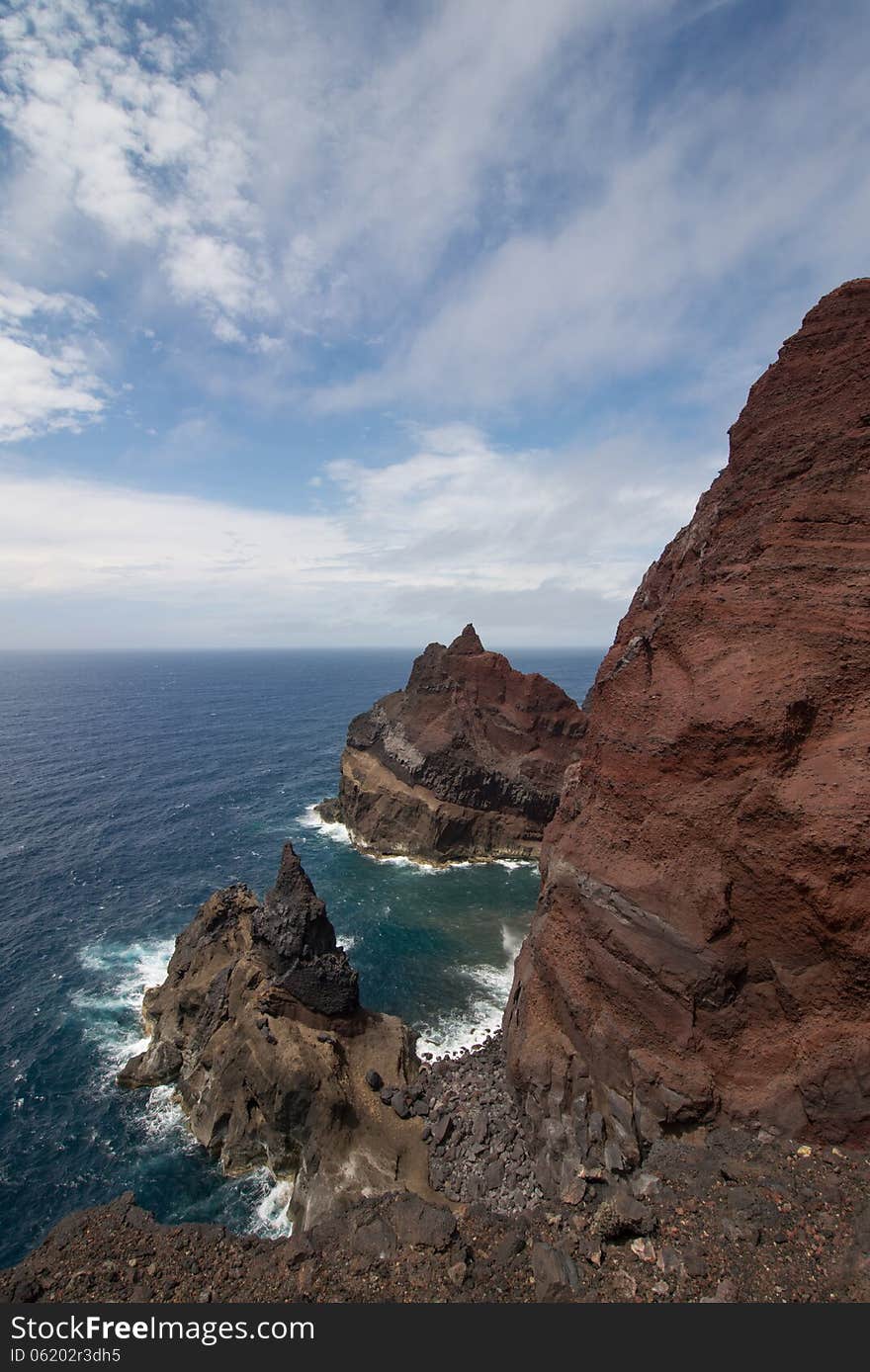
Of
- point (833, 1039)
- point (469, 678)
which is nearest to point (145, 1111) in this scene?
point (833, 1039)

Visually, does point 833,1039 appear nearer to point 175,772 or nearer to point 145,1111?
point 145,1111

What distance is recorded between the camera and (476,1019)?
1522 inches

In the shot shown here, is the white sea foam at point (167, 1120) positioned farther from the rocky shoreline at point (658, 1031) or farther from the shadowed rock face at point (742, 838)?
the shadowed rock face at point (742, 838)

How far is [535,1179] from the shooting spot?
986 inches

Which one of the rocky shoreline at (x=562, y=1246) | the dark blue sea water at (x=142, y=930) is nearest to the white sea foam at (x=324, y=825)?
the dark blue sea water at (x=142, y=930)

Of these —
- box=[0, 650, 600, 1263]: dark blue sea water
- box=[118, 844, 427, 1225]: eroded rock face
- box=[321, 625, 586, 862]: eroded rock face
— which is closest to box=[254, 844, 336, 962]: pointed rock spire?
box=[118, 844, 427, 1225]: eroded rock face

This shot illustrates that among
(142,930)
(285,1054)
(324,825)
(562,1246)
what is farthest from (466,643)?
(562,1246)

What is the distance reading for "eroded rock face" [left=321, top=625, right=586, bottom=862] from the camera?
67.1 m

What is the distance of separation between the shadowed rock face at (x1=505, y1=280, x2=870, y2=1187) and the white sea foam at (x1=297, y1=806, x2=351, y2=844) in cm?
4527

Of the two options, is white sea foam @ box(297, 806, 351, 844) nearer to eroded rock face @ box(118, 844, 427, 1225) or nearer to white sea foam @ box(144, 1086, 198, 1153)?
eroded rock face @ box(118, 844, 427, 1225)

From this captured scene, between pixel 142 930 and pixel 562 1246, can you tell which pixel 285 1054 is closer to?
pixel 562 1246

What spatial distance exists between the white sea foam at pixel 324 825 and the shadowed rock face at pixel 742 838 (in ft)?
149

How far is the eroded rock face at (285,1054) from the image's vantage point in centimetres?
2700

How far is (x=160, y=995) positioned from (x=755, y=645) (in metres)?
40.5
